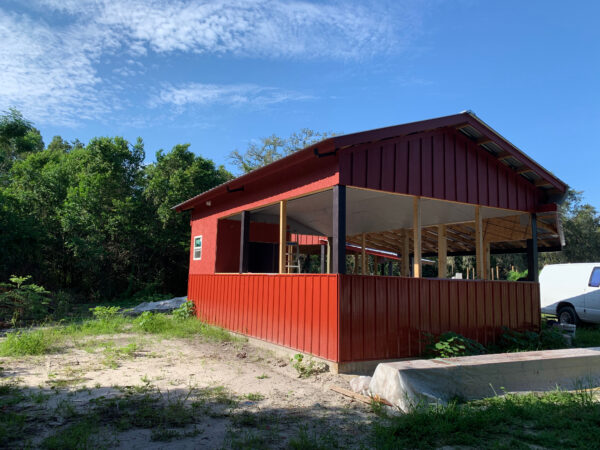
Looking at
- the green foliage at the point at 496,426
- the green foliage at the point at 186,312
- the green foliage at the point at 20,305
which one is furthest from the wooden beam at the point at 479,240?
the green foliage at the point at 20,305

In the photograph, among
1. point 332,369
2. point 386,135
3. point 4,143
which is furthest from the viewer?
point 4,143

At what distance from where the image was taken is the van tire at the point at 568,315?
12.9 metres

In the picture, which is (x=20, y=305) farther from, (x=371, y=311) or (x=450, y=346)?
(x=450, y=346)

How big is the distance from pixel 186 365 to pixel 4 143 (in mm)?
14492

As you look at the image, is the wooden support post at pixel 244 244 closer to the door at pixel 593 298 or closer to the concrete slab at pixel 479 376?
the concrete slab at pixel 479 376

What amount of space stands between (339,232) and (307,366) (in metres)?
2.22

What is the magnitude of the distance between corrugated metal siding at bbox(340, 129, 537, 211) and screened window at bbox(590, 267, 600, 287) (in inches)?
195

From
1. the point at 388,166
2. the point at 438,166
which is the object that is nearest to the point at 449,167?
the point at 438,166

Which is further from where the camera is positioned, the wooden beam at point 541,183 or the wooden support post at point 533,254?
the wooden support post at point 533,254

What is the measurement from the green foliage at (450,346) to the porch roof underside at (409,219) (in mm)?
2542

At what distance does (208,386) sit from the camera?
5.86 m

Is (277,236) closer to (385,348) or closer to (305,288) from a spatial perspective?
(305,288)

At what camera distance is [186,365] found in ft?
23.1

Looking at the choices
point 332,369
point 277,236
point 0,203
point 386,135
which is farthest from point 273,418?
point 0,203
